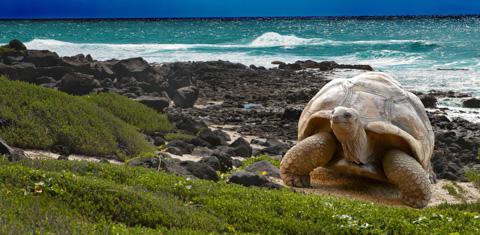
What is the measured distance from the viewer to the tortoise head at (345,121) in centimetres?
973

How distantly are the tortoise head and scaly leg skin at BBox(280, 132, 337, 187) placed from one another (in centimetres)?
75

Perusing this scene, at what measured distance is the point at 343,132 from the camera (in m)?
9.86

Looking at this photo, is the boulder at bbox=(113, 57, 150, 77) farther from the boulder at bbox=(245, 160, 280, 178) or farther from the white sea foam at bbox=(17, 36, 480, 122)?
the boulder at bbox=(245, 160, 280, 178)

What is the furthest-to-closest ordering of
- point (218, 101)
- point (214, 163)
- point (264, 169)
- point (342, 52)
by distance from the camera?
point (342, 52) → point (218, 101) → point (264, 169) → point (214, 163)

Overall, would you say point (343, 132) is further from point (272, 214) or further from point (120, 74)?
point (120, 74)

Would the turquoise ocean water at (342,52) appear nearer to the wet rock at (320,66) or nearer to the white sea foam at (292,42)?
the white sea foam at (292,42)

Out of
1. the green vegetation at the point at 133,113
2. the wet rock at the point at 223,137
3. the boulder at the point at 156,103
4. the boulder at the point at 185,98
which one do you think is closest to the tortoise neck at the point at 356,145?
the wet rock at the point at 223,137

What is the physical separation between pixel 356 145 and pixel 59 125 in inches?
260

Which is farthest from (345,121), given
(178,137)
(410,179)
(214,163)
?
(178,137)

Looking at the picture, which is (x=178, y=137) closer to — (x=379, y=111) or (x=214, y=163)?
(x=214, y=163)

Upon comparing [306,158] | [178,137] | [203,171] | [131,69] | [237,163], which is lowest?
[131,69]

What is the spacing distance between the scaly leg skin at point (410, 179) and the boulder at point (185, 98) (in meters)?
14.7

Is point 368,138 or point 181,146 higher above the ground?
point 368,138

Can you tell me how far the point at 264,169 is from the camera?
40.6 feet
